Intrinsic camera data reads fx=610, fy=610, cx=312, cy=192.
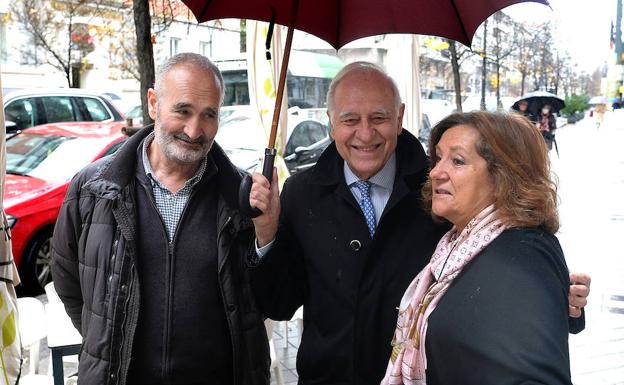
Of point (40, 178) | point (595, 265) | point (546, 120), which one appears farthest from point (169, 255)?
point (546, 120)

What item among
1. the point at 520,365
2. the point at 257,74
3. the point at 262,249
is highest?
the point at 257,74

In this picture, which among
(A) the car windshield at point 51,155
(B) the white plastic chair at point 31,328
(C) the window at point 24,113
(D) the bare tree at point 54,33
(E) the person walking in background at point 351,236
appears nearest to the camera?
(E) the person walking in background at point 351,236

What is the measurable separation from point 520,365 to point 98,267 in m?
1.53

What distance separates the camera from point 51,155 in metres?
6.99

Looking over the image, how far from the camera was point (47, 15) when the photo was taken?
26547 millimetres

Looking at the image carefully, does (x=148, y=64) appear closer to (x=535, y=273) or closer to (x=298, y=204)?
(x=298, y=204)

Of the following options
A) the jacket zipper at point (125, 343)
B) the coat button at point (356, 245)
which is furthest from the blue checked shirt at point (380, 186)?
the jacket zipper at point (125, 343)

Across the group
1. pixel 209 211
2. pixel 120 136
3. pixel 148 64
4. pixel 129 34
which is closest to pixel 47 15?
pixel 129 34

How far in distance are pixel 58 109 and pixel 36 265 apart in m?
4.76

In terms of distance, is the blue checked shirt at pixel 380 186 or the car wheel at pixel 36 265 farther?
Answer: the car wheel at pixel 36 265

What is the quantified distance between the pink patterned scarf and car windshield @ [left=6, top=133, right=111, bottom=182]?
5.44 metres

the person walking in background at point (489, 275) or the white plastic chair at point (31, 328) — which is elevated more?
the person walking in background at point (489, 275)

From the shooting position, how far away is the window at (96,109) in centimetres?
1024

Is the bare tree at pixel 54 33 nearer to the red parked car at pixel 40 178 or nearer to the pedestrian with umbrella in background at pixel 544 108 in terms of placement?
the pedestrian with umbrella in background at pixel 544 108
